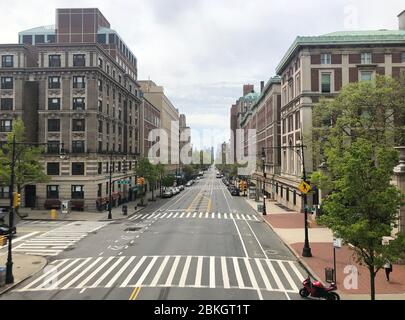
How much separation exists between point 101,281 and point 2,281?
208 inches

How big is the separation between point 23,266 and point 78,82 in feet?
119

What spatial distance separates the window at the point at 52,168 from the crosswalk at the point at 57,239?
13925mm

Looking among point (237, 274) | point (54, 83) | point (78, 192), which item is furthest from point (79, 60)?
point (237, 274)

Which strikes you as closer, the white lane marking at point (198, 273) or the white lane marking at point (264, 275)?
the white lane marking at point (264, 275)

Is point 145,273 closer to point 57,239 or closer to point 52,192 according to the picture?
point 57,239

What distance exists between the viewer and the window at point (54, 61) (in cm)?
Answer: 5351

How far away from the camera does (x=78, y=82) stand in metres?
53.5

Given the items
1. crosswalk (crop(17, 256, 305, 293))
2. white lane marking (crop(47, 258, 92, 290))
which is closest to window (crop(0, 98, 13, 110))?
crosswalk (crop(17, 256, 305, 293))

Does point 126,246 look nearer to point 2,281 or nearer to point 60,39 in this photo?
point 2,281

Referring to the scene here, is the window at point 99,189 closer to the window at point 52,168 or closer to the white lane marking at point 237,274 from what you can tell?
the window at point 52,168

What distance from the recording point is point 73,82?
53438 mm

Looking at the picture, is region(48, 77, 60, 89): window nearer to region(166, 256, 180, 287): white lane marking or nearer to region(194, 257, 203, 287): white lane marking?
region(166, 256, 180, 287): white lane marking

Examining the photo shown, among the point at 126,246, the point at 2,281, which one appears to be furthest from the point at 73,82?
the point at 2,281

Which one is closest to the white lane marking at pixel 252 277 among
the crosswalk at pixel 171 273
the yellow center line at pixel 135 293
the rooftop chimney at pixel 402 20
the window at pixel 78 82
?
the crosswalk at pixel 171 273
